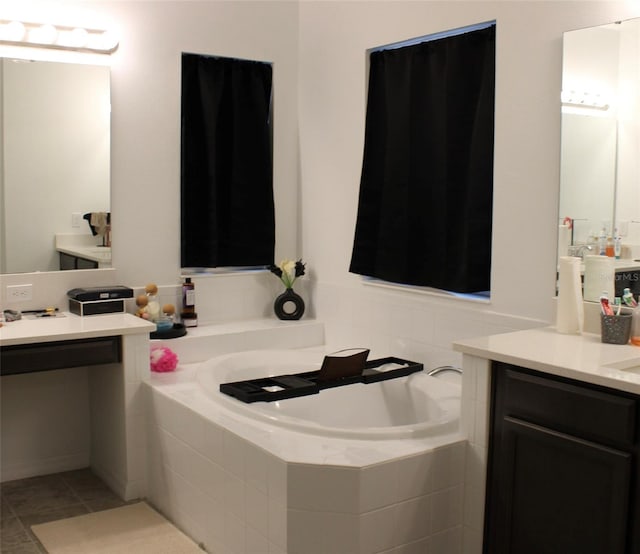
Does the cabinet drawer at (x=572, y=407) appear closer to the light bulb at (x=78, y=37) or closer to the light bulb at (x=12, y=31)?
the light bulb at (x=78, y=37)

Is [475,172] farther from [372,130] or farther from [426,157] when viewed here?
[372,130]

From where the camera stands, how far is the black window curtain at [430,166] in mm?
3420

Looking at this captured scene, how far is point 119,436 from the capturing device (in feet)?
11.7

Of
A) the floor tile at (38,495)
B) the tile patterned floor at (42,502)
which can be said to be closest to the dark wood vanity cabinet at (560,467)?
the tile patterned floor at (42,502)

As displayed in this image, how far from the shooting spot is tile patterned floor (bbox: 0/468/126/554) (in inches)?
124

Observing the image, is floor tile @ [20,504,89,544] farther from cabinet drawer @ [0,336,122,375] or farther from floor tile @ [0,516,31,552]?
cabinet drawer @ [0,336,122,375]

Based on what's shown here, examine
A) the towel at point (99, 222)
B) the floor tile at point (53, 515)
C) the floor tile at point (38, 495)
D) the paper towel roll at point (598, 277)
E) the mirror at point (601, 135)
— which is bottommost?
the floor tile at point (53, 515)

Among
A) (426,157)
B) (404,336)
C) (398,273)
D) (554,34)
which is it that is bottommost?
(404,336)

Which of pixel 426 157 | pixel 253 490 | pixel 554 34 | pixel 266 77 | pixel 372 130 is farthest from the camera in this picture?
pixel 266 77

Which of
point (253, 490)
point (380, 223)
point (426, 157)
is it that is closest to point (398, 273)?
point (380, 223)

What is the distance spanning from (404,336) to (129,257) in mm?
1450

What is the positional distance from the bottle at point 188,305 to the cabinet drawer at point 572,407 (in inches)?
79.2

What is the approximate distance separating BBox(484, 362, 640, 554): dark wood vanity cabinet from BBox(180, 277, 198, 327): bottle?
199 centimetres

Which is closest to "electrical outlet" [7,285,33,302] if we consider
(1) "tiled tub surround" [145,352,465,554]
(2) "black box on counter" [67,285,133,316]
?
(2) "black box on counter" [67,285,133,316]
